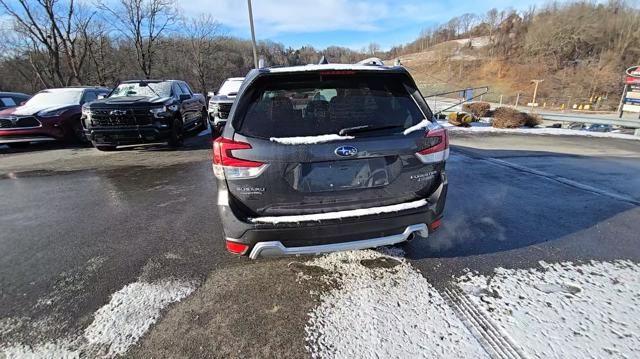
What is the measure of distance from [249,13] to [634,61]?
6208 centimetres

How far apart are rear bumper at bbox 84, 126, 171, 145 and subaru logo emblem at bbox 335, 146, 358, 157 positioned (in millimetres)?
6875

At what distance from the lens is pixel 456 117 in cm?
1288

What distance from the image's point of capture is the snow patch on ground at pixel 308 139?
2160 millimetres

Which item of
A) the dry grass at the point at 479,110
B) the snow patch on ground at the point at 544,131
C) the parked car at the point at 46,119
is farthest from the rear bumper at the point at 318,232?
the dry grass at the point at 479,110

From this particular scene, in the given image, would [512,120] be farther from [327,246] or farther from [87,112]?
[87,112]

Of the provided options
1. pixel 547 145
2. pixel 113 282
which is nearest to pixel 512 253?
pixel 113 282

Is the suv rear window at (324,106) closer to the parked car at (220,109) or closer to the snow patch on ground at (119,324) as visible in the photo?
the snow patch on ground at (119,324)

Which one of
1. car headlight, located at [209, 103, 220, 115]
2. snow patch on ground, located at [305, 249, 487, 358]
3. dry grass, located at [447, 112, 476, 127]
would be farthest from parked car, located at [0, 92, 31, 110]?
dry grass, located at [447, 112, 476, 127]

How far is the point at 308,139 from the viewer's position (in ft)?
7.15

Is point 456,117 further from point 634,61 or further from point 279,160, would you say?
point 634,61

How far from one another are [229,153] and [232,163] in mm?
74

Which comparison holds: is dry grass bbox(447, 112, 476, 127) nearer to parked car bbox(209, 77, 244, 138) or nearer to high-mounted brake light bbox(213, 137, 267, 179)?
parked car bbox(209, 77, 244, 138)

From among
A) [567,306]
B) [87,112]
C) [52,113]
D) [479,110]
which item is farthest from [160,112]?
[479,110]

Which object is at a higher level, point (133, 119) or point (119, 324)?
point (133, 119)
